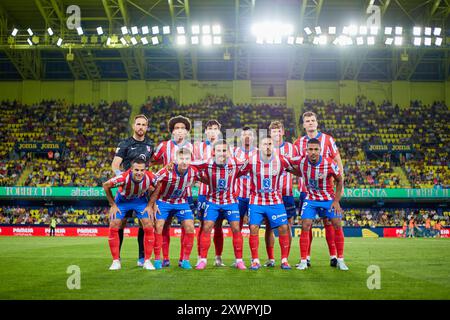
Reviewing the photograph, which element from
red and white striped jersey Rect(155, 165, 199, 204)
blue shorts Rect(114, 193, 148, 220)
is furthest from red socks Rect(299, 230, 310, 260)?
blue shorts Rect(114, 193, 148, 220)

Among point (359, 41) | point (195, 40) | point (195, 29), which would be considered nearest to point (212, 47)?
point (195, 40)

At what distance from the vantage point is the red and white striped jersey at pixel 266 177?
9.78 metres

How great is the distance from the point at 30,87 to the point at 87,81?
471 cm

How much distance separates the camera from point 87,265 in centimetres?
1058

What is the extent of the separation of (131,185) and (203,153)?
6.48 feet

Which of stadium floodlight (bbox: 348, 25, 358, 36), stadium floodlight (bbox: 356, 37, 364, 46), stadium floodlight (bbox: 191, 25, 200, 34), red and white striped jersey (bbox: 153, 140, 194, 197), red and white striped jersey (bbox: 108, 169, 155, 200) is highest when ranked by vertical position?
stadium floodlight (bbox: 191, 25, 200, 34)

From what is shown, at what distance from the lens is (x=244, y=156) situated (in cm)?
1057

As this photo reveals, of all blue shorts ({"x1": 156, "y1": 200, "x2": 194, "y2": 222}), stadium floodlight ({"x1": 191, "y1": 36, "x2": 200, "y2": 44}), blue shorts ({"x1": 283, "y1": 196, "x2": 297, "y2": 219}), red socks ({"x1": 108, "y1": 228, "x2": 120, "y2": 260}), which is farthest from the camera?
stadium floodlight ({"x1": 191, "y1": 36, "x2": 200, "y2": 44})

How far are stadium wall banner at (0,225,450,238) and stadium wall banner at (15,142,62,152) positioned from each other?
652 cm

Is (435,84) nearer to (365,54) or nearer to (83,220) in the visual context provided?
(365,54)

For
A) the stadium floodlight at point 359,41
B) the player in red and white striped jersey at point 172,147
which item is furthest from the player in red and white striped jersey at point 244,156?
the stadium floodlight at point 359,41

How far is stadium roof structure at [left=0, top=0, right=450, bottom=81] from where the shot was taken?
112 ft

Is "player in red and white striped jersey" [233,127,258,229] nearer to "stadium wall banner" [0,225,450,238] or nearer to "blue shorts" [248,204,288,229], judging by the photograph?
"blue shorts" [248,204,288,229]

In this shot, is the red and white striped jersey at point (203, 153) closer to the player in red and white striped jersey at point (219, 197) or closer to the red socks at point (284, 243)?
the player in red and white striped jersey at point (219, 197)
